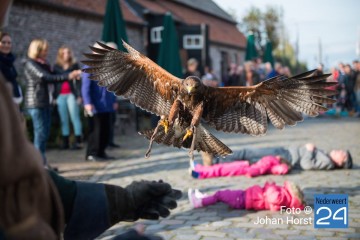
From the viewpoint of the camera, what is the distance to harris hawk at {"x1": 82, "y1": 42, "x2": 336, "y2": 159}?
395 centimetres

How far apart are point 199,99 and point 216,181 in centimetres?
239

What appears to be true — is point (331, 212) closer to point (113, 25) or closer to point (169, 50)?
point (113, 25)

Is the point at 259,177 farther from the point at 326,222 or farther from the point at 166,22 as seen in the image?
the point at 166,22

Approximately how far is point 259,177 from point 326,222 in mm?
2371

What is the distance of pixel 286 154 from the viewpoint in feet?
22.1

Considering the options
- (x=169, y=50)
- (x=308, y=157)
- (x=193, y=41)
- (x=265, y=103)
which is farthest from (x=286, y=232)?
(x=193, y=41)

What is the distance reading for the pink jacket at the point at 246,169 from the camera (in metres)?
6.17

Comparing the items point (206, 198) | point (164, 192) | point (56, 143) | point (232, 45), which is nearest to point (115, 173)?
point (206, 198)

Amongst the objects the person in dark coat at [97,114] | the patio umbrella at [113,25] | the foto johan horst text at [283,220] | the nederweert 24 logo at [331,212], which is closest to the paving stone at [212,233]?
the foto johan horst text at [283,220]

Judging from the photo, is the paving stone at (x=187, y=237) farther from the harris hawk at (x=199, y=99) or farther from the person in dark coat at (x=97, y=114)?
the person in dark coat at (x=97, y=114)

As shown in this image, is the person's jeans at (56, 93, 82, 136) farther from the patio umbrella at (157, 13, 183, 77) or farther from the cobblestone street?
the patio umbrella at (157, 13, 183, 77)

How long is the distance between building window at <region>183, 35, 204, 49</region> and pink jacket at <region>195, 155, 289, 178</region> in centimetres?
1885

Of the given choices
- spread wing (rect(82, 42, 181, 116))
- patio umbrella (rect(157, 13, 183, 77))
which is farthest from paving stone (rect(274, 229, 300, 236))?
patio umbrella (rect(157, 13, 183, 77))

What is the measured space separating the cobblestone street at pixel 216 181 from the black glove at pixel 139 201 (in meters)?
2.01
